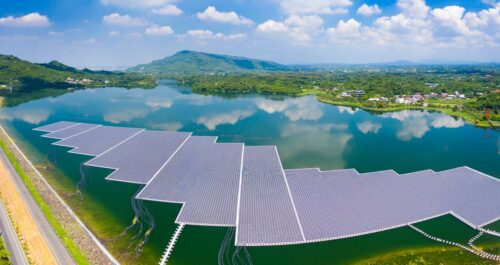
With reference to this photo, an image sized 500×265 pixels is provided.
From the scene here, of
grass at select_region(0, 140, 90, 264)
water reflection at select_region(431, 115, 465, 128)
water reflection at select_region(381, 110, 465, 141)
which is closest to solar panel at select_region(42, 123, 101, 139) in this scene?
grass at select_region(0, 140, 90, 264)

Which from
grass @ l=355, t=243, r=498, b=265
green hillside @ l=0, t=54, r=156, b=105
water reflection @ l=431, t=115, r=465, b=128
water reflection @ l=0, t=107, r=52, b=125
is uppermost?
green hillside @ l=0, t=54, r=156, b=105

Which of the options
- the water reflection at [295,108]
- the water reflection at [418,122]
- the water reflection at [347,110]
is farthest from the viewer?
the water reflection at [347,110]

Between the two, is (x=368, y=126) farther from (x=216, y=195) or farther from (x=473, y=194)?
(x=216, y=195)

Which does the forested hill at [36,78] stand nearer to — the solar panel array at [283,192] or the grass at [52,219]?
the grass at [52,219]

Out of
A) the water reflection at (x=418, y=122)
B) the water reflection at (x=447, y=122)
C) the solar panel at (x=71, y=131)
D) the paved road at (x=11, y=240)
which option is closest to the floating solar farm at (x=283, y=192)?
the solar panel at (x=71, y=131)

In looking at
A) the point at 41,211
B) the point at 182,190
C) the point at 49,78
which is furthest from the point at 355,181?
the point at 49,78

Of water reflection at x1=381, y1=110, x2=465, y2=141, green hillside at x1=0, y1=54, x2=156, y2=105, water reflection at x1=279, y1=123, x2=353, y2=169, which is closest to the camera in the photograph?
water reflection at x1=279, y1=123, x2=353, y2=169

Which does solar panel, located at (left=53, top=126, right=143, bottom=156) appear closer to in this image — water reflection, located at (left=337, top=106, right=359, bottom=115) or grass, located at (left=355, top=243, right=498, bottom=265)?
grass, located at (left=355, top=243, right=498, bottom=265)
